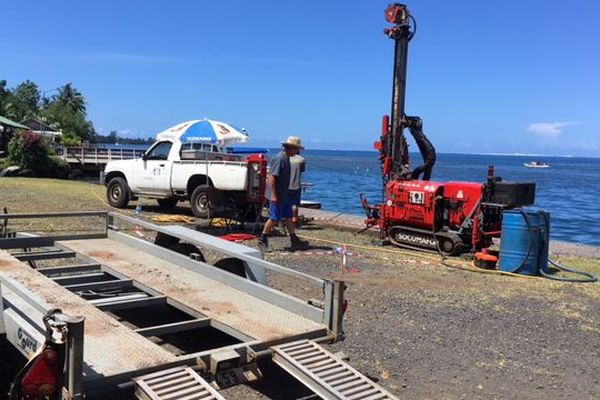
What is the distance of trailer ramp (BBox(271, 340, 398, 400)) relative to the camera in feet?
10.7

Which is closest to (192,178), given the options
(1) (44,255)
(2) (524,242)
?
(2) (524,242)

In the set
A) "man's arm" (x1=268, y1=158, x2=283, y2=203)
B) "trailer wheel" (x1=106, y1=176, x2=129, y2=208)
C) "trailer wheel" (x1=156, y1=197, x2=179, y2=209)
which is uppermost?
"man's arm" (x1=268, y1=158, x2=283, y2=203)

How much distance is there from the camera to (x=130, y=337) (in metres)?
3.44

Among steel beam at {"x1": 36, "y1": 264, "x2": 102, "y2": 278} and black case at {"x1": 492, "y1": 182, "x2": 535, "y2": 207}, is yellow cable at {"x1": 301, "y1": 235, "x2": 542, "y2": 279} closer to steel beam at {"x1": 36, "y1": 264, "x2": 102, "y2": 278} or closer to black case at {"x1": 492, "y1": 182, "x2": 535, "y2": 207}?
black case at {"x1": 492, "y1": 182, "x2": 535, "y2": 207}

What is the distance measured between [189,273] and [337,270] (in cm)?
429

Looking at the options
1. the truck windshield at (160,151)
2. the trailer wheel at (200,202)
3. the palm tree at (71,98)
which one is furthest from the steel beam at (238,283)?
the palm tree at (71,98)

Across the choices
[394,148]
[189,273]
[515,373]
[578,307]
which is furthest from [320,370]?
[394,148]

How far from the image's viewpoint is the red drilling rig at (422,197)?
1048 cm

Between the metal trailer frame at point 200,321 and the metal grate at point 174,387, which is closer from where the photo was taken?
the metal trailer frame at point 200,321

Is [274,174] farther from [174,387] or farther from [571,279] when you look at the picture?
[174,387]

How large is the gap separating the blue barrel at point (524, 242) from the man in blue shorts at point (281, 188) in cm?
351

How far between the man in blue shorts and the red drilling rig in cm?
251

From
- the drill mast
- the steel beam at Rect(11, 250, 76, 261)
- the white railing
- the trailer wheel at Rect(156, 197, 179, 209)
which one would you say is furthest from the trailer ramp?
the white railing

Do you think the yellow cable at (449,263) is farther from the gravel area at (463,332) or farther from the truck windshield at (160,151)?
the truck windshield at (160,151)
